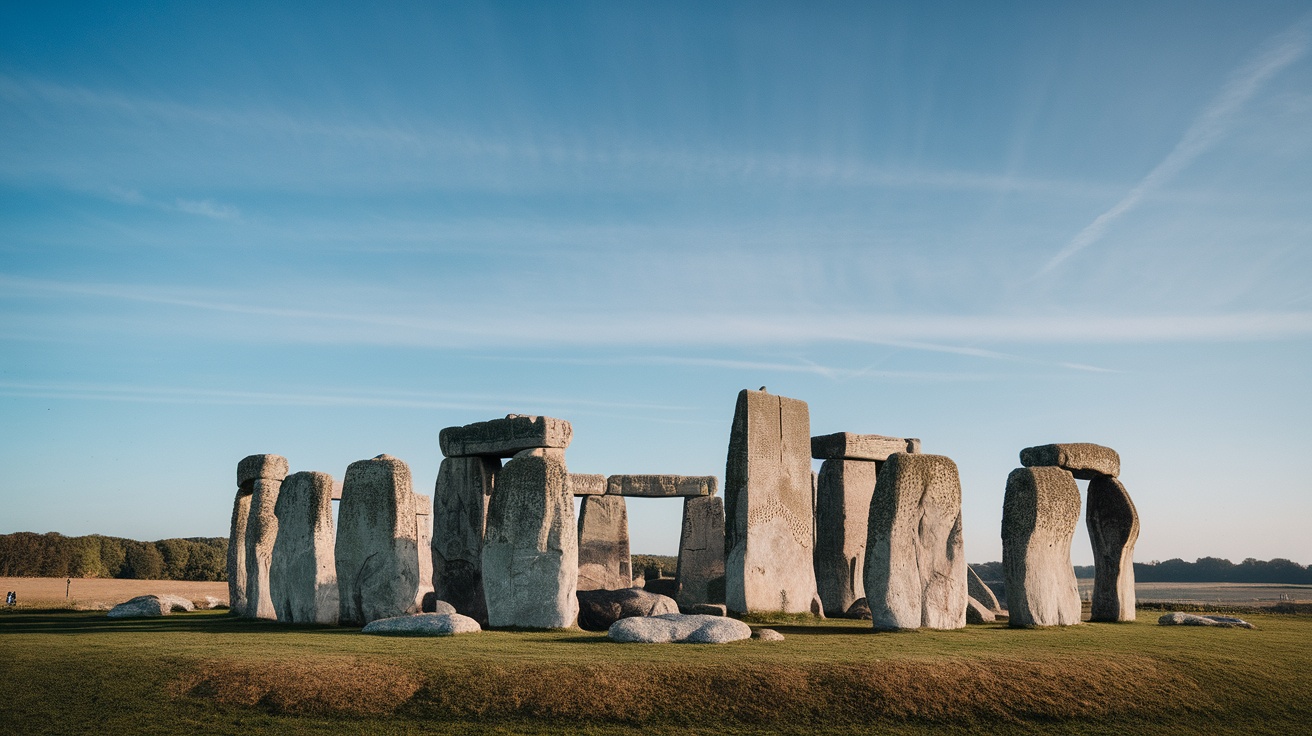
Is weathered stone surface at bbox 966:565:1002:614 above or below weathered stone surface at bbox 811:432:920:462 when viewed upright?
below

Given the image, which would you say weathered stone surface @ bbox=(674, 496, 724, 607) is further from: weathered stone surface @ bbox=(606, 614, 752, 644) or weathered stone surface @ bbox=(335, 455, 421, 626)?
weathered stone surface @ bbox=(606, 614, 752, 644)

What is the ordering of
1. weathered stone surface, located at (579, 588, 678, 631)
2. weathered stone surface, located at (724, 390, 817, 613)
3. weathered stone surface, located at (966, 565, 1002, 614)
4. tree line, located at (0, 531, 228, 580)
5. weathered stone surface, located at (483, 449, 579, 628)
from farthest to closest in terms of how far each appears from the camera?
tree line, located at (0, 531, 228, 580), weathered stone surface, located at (966, 565, 1002, 614), weathered stone surface, located at (724, 390, 817, 613), weathered stone surface, located at (579, 588, 678, 631), weathered stone surface, located at (483, 449, 579, 628)

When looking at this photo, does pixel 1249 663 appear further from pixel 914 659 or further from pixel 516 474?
pixel 516 474

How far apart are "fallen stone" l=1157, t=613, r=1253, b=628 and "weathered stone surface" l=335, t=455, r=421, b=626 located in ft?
37.8

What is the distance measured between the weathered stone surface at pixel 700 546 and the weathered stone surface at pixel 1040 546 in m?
10.1

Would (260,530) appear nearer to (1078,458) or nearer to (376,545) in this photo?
(376,545)

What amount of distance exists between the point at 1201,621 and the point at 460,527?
12.2m

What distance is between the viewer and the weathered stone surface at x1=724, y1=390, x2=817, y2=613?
53.0 feet

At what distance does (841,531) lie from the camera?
1928cm

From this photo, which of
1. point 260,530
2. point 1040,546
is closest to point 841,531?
point 1040,546

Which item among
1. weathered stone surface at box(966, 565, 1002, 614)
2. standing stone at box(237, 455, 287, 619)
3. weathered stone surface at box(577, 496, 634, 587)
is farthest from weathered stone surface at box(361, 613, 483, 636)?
weathered stone surface at box(577, 496, 634, 587)

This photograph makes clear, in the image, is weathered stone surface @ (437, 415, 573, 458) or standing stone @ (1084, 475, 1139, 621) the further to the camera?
weathered stone surface @ (437, 415, 573, 458)

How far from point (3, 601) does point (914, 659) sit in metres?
22.2

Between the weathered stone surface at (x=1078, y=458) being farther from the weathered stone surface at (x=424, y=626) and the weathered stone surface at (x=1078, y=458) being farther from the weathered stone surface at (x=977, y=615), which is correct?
the weathered stone surface at (x=424, y=626)
